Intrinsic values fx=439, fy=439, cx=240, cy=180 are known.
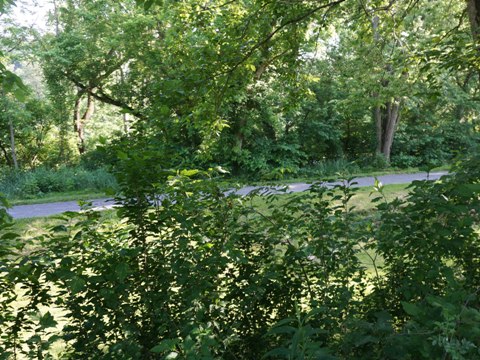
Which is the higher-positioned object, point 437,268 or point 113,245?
point 113,245

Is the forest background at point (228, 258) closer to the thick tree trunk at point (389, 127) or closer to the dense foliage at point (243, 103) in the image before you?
the dense foliage at point (243, 103)

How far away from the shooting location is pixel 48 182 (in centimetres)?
1700

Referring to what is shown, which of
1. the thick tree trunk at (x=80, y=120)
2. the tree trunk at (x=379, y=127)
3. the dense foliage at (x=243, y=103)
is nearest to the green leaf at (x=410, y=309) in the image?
the dense foliage at (x=243, y=103)

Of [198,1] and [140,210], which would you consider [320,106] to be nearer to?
[198,1]

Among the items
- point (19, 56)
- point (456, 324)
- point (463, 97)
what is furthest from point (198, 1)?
point (19, 56)

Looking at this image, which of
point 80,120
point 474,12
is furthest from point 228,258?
point 80,120

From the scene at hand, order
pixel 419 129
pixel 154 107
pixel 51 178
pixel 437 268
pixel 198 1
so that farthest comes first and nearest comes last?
pixel 419 129 < pixel 51 178 < pixel 198 1 < pixel 154 107 < pixel 437 268

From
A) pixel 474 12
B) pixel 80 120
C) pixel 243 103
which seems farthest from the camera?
pixel 80 120

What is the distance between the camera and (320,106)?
2058 cm

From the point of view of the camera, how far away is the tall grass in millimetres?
16172

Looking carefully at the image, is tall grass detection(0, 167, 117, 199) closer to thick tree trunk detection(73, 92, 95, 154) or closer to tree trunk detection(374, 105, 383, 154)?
thick tree trunk detection(73, 92, 95, 154)

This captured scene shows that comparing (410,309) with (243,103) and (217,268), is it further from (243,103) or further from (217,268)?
(243,103)

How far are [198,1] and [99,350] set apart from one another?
174 inches

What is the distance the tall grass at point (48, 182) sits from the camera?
16.2 m
